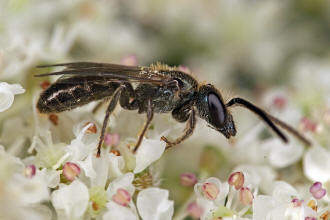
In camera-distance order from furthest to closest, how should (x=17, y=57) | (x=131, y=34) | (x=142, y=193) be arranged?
1. (x=131, y=34)
2. (x=17, y=57)
3. (x=142, y=193)

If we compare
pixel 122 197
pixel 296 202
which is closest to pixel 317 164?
pixel 296 202

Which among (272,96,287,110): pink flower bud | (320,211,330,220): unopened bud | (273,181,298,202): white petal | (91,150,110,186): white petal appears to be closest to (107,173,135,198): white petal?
(91,150,110,186): white petal

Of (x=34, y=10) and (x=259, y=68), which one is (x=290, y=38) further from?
(x=34, y=10)

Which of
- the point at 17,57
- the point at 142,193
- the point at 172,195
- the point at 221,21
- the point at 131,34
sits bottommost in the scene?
the point at 142,193

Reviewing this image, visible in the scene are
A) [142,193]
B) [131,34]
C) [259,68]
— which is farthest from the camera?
[259,68]

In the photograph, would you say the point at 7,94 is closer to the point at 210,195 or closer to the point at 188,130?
the point at 188,130

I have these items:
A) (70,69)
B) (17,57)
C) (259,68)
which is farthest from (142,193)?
(259,68)

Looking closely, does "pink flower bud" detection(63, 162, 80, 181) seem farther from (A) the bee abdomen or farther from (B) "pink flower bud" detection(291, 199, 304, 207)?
(B) "pink flower bud" detection(291, 199, 304, 207)

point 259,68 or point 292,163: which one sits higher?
point 259,68

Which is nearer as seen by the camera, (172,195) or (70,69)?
(70,69)
